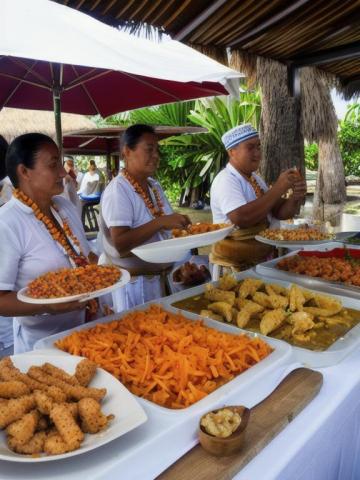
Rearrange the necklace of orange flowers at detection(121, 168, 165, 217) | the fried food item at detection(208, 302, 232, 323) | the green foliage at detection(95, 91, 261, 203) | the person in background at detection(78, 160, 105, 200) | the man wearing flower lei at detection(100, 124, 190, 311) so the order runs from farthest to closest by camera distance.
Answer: the green foliage at detection(95, 91, 261, 203), the person in background at detection(78, 160, 105, 200), the necklace of orange flowers at detection(121, 168, 165, 217), the man wearing flower lei at detection(100, 124, 190, 311), the fried food item at detection(208, 302, 232, 323)

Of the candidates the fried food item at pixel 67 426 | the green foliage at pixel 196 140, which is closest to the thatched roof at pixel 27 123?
the green foliage at pixel 196 140

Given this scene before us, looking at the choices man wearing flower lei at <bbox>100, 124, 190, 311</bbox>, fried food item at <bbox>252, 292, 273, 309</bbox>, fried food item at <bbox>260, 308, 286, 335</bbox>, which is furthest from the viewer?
man wearing flower lei at <bbox>100, 124, 190, 311</bbox>

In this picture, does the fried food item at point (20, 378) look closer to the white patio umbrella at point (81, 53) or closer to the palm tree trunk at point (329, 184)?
the white patio umbrella at point (81, 53)

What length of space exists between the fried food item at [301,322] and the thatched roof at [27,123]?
891cm

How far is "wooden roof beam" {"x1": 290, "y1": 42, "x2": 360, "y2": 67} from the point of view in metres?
3.57

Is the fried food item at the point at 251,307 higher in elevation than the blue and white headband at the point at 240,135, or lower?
lower

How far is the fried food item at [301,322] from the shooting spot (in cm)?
157

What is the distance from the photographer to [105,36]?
174 cm

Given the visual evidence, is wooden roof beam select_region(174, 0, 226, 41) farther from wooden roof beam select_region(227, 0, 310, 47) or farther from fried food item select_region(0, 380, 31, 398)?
fried food item select_region(0, 380, 31, 398)

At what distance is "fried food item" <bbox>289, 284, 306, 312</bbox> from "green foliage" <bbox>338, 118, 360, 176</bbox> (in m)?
14.3

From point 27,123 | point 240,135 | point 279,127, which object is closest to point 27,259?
point 240,135

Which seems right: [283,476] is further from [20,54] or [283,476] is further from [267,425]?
[20,54]

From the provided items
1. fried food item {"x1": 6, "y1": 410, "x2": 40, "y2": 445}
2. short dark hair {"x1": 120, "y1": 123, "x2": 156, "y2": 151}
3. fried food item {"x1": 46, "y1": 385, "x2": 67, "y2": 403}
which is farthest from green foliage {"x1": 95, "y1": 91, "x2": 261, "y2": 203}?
fried food item {"x1": 6, "y1": 410, "x2": 40, "y2": 445}

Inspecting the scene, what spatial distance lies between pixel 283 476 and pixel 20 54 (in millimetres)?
1453
